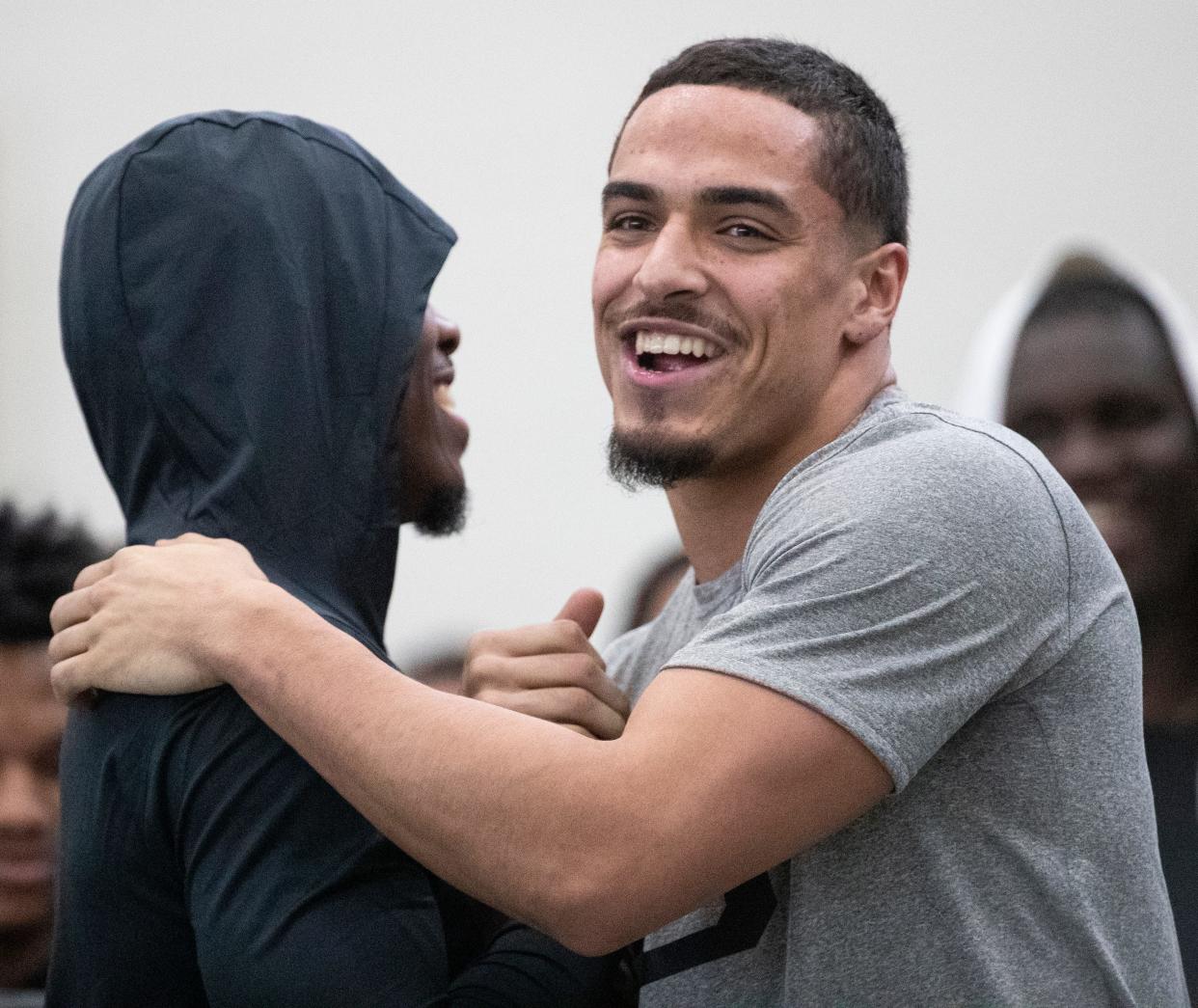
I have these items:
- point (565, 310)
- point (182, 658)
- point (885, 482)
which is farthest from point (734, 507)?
point (565, 310)

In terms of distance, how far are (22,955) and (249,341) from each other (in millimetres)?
1589

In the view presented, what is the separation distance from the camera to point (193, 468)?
192 centimetres

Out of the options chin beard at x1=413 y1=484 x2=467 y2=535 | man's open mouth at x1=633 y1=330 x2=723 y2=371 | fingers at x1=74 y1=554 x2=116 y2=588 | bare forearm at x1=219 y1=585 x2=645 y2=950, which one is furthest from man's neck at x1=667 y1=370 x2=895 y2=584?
fingers at x1=74 y1=554 x2=116 y2=588

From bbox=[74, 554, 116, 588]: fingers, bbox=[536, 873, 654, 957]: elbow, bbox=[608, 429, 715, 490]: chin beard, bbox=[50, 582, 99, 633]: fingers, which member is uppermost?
bbox=[608, 429, 715, 490]: chin beard

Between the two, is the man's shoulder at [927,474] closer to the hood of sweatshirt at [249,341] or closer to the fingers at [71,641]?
the hood of sweatshirt at [249,341]

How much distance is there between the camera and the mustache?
1961 mm

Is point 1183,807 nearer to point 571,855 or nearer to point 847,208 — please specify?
point 847,208

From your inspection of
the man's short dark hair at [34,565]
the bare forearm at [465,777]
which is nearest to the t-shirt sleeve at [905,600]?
the bare forearm at [465,777]

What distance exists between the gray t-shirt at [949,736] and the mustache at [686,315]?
19 cm

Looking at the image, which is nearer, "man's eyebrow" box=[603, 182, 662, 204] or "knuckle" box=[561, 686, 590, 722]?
"knuckle" box=[561, 686, 590, 722]

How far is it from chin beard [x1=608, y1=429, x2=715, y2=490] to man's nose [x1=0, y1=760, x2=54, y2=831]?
148cm

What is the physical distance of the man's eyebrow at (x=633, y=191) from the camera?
78.6 inches

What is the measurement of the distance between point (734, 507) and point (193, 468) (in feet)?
1.92

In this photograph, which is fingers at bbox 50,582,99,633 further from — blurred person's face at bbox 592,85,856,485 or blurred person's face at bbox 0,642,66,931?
blurred person's face at bbox 0,642,66,931
